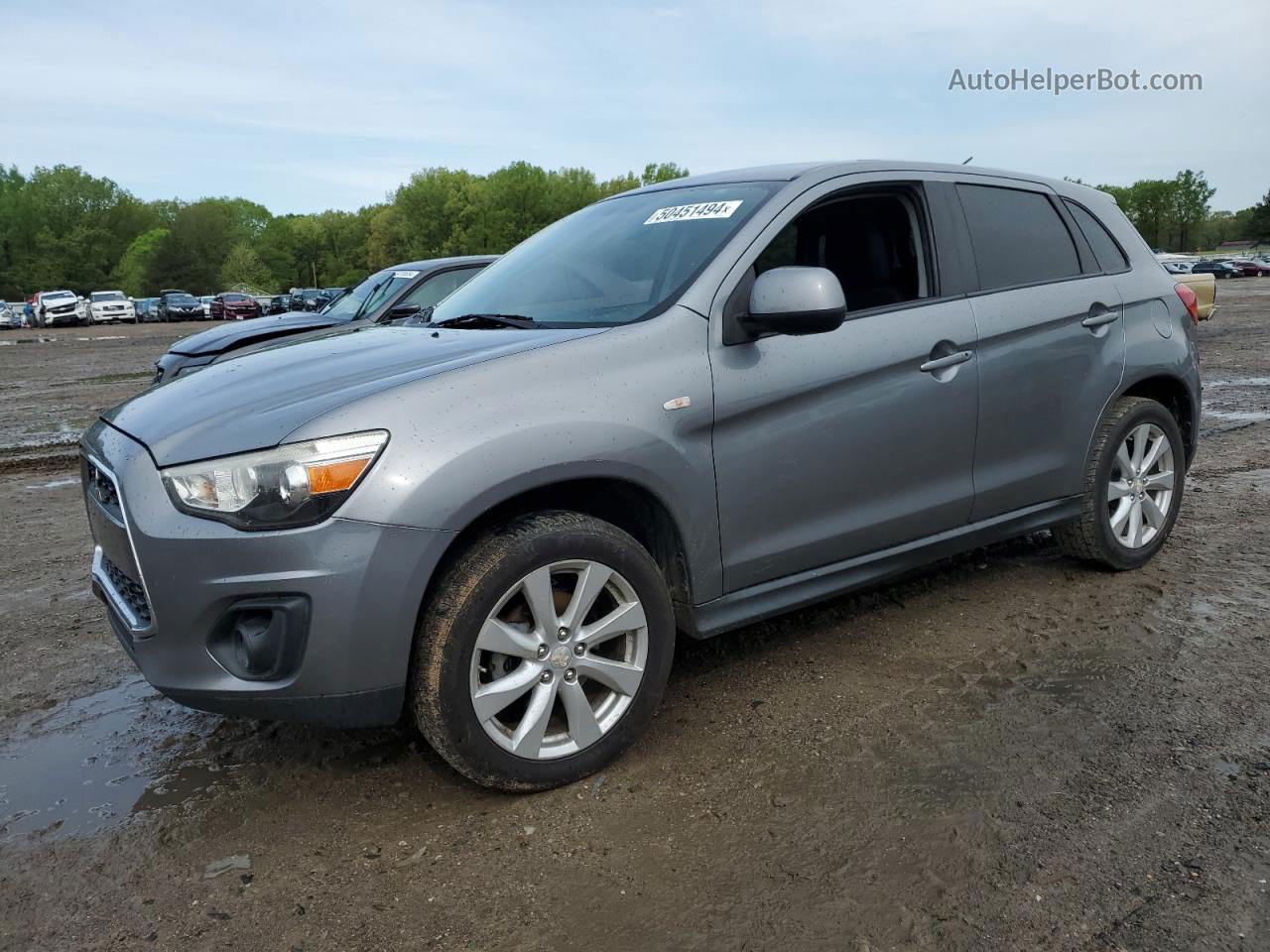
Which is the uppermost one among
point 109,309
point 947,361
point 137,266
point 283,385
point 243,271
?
point 137,266

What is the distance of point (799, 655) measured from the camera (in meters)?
3.86

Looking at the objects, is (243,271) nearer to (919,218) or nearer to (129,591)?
(919,218)

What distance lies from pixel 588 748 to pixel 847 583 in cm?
111

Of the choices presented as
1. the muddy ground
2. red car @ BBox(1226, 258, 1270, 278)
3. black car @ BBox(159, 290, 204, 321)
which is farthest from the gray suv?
red car @ BBox(1226, 258, 1270, 278)

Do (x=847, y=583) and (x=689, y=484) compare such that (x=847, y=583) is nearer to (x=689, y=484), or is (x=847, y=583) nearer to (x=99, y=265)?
(x=689, y=484)

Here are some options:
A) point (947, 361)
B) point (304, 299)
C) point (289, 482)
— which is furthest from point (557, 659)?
point (304, 299)

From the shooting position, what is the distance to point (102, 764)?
10.5 ft

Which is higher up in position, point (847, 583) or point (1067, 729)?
point (847, 583)

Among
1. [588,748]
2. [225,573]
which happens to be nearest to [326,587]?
Result: [225,573]

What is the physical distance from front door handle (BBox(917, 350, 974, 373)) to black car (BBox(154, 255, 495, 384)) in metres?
5.19

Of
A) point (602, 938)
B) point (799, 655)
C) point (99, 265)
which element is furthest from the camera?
point (99, 265)

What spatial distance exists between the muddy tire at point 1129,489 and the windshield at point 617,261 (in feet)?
6.29

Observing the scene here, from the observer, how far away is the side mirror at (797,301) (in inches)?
119

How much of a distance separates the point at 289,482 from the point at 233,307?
50.9 meters
